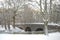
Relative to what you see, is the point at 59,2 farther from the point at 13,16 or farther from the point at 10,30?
the point at 10,30

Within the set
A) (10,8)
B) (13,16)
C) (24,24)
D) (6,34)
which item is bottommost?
(6,34)

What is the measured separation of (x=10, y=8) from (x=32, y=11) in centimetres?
55

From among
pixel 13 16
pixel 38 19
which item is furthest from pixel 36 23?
pixel 13 16

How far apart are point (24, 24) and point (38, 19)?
38 cm

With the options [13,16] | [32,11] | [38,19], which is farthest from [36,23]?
[13,16]

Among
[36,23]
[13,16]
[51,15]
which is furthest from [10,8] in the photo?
[51,15]

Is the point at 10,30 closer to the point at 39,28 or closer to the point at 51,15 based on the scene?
the point at 39,28

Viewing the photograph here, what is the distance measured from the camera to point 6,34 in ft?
9.72

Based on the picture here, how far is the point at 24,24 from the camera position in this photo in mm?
3084

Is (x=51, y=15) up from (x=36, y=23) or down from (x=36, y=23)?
up

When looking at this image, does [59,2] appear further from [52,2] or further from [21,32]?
[21,32]

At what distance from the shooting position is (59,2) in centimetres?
306

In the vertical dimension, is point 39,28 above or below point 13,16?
below

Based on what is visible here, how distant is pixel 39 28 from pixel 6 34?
82 centimetres
